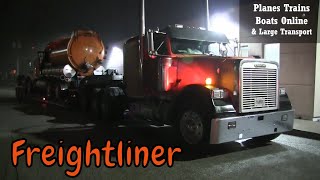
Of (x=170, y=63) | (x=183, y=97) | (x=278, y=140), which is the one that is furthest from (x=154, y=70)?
(x=278, y=140)

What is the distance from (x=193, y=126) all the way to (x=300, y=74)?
554cm

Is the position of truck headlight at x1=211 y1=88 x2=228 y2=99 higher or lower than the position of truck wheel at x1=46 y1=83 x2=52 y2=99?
higher

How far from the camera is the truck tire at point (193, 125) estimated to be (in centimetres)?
644

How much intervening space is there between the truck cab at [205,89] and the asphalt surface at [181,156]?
405 millimetres

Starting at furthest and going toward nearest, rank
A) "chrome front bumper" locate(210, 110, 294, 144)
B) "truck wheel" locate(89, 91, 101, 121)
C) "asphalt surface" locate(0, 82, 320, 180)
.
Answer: "truck wheel" locate(89, 91, 101, 121) → "chrome front bumper" locate(210, 110, 294, 144) → "asphalt surface" locate(0, 82, 320, 180)

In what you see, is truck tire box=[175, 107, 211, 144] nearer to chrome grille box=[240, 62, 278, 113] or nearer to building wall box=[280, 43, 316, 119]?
chrome grille box=[240, 62, 278, 113]

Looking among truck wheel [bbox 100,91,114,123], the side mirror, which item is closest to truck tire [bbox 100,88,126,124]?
truck wheel [bbox 100,91,114,123]

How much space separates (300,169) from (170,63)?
3.46m

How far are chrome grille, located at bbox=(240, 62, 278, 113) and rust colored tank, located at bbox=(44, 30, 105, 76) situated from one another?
32.5 feet

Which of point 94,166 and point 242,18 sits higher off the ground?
point 242,18

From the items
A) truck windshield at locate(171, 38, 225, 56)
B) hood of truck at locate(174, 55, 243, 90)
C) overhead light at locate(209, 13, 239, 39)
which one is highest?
overhead light at locate(209, 13, 239, 39)

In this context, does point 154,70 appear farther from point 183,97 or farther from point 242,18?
point 242,18

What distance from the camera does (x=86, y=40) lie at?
15.2 meters

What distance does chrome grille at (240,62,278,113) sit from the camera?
259 inches
